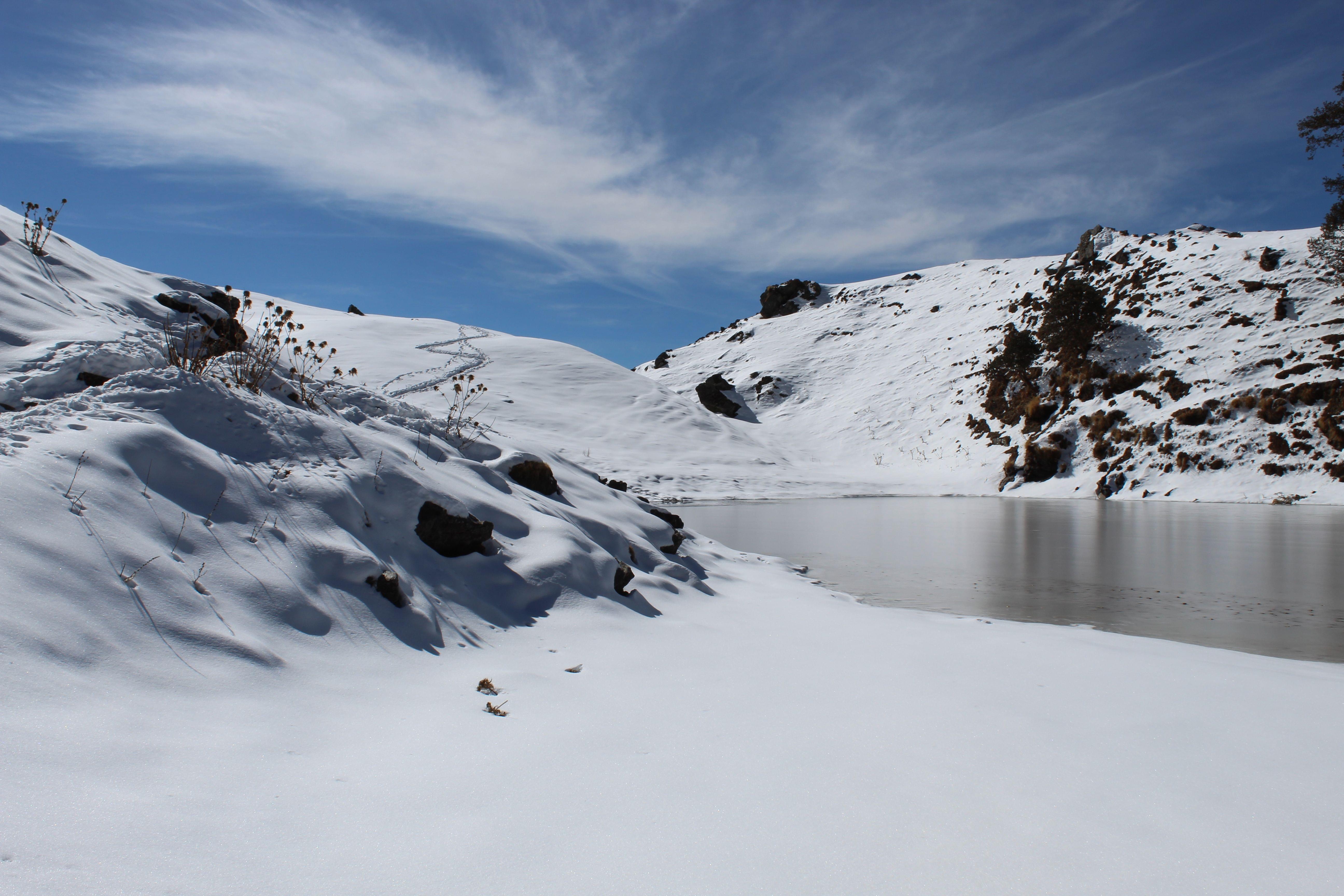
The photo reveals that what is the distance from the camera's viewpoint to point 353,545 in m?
3.84

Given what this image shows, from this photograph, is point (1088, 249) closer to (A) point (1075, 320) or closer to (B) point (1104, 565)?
(A) point (1075, 320)

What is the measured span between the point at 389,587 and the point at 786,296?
68.9m

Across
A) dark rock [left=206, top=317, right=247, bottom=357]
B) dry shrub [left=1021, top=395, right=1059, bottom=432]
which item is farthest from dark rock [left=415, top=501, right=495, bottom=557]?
dry shrub [left=1021, top=395, right=1059, bottom=432]

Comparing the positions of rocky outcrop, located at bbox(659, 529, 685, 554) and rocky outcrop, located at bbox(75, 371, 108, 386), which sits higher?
rocky outcrop, located at bbox(75, 371, 108, 386)

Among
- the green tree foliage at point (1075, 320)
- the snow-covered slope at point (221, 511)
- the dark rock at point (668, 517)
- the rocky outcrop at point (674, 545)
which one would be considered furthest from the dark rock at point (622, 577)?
the green tree foliage at point (1075, 320)

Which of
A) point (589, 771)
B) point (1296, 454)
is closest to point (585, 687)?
point (589, 771)

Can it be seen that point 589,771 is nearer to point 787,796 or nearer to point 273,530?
point 787,796

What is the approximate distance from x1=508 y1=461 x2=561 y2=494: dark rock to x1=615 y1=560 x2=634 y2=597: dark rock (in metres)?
1.66

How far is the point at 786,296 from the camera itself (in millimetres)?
69250

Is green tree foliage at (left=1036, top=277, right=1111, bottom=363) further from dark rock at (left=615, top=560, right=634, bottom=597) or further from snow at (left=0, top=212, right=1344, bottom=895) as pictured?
dark rock at (left=615, top=560, right=634, bottom=597)

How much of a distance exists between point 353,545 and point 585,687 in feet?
5.29

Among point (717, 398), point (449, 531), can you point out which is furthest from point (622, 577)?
point (717, 398)

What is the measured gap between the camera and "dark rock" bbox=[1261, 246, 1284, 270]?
2678 centimetres

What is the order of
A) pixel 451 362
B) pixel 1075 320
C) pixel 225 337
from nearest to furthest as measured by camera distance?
1. pixel 225 337
2. pixel 1075 320
3. pixel 451 362
